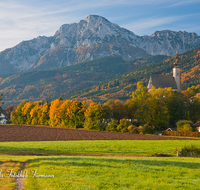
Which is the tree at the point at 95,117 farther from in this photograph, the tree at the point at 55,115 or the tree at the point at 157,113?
the tree at the point at 55,115

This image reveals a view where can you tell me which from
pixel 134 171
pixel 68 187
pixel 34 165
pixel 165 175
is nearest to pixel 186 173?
pixel 165 175

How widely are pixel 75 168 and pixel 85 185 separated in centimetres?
446

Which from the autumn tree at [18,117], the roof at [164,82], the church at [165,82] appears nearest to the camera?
the autumn tree at [18,117]

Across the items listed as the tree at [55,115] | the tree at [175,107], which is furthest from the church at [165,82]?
the tree at [55,115]

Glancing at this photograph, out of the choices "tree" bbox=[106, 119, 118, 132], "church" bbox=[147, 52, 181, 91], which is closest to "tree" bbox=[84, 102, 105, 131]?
"tree" bbox=[106, 119, 118, 132]

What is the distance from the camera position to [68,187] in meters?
12.9

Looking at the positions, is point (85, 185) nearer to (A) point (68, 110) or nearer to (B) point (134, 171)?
(B) point (134, 171)

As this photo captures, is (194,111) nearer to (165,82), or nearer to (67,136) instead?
(165,82)

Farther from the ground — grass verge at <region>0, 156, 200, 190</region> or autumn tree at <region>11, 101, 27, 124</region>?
grass verge at <region>0, 156, 200, 190</region>

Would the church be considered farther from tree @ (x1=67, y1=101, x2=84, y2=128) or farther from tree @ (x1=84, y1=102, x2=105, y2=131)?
tree @ (x1=84, y1=102, x2=105, y2=131)

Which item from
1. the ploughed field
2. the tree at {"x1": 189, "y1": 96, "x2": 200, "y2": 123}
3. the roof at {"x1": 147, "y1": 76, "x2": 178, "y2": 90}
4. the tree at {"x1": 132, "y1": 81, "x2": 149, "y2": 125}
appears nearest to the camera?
the ploughed field

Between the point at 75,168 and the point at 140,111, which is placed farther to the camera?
the point at 140,111

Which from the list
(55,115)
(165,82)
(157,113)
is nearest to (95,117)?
(55,115)

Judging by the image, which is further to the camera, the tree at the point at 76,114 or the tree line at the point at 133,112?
the tree at the point at 76,114
